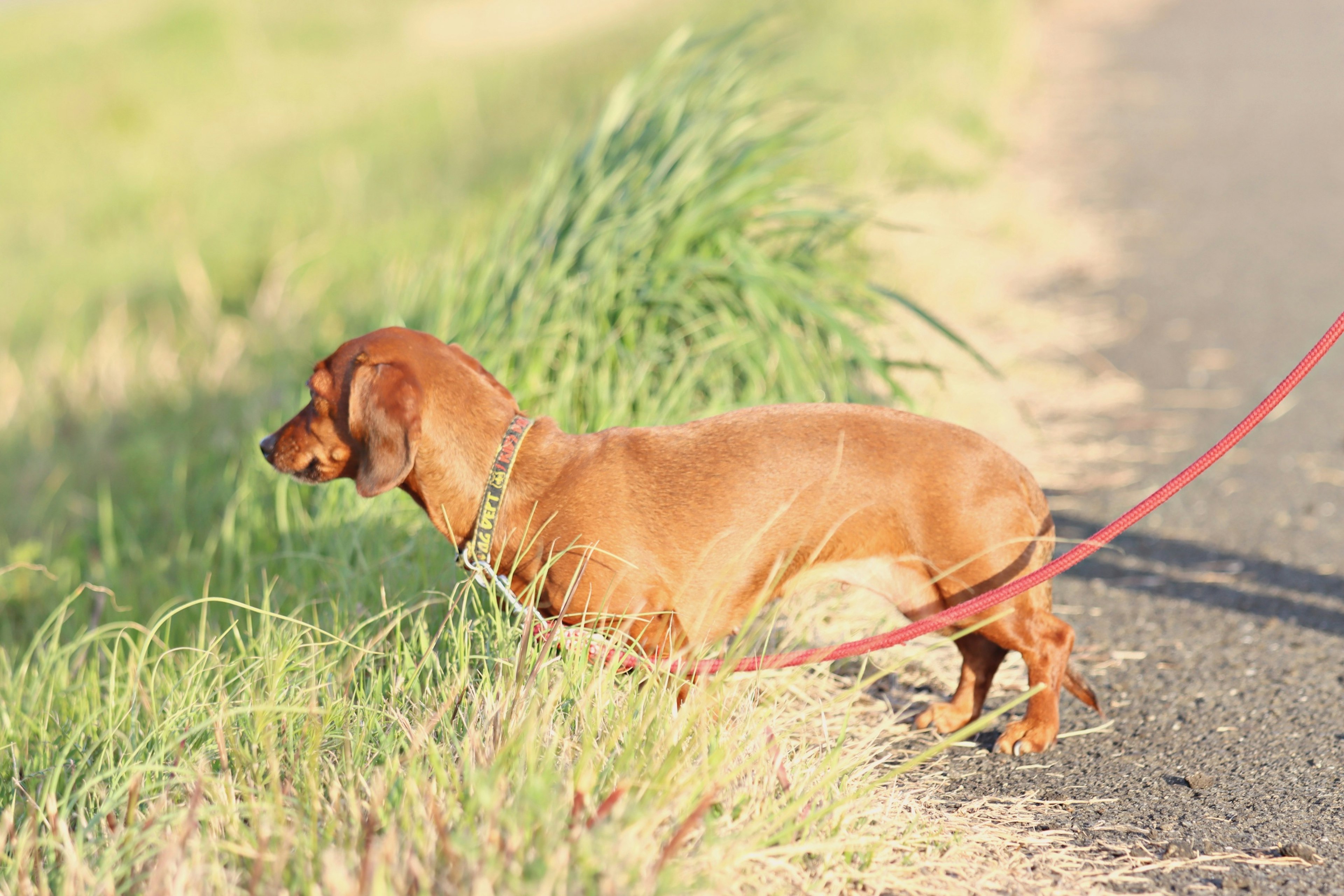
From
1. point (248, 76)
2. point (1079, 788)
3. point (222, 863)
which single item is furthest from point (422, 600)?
point (248, 76)

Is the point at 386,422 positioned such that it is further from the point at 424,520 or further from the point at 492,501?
the point at 424,520

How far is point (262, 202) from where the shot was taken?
1148 cm

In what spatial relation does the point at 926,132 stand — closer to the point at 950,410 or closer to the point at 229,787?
the point at 950,410

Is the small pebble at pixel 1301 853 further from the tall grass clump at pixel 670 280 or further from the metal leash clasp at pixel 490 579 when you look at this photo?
the tall grass clump at pixel 670 280

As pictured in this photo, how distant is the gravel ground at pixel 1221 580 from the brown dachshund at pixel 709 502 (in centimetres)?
30

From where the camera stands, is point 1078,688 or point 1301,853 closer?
point 1301,853

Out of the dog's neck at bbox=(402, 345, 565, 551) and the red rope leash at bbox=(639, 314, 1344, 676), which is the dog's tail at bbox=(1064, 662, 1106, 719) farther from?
the dog's neck at bbox=(402, 345, 565, 551)

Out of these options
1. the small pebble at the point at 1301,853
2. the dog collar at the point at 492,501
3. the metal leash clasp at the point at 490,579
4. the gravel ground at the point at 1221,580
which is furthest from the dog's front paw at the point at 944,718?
the dog collar at the point at 492,501

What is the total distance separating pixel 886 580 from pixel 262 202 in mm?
10178

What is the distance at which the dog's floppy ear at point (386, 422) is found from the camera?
8.66 feet

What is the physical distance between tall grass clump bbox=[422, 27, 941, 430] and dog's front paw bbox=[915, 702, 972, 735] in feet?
4.18

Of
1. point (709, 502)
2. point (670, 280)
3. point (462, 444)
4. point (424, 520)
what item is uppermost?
Answer: point (670, 280)

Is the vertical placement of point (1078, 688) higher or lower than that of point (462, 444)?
lower

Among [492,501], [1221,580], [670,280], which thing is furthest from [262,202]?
[1221,580]
